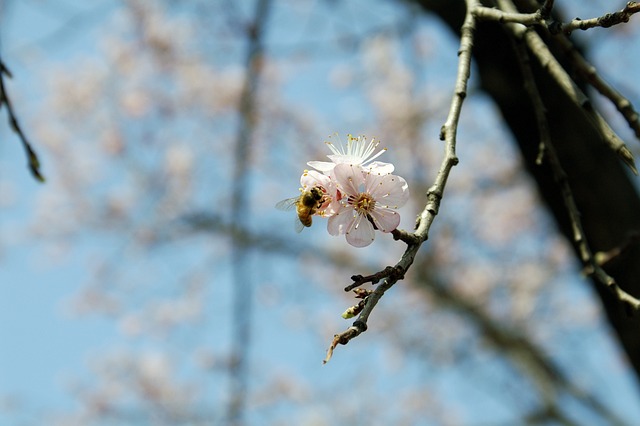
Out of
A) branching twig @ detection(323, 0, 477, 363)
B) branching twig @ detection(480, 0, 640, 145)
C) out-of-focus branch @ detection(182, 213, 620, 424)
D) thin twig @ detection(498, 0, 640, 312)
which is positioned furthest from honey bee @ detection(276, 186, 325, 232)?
out-of-focus branch @ detection(182, 213, 620, 424)

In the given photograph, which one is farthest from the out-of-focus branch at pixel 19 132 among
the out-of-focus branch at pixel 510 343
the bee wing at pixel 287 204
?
the out-of-focus branch at pixel 510 343

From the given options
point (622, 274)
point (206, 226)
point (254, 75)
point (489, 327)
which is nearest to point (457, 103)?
point (622, 274)

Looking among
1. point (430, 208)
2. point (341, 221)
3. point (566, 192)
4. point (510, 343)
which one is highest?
point (510, 343)

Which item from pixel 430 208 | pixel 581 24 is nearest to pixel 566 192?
pixel 581 24

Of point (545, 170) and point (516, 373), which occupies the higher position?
point (516, 373)

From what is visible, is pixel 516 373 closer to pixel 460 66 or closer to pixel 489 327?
Result: pixel 489 327

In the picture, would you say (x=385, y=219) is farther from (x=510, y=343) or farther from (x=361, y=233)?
(x=510, y=343)

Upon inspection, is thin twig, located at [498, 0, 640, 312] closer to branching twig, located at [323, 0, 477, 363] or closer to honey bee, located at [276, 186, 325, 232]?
branching twig, located at [323, 0, 477, 363]
